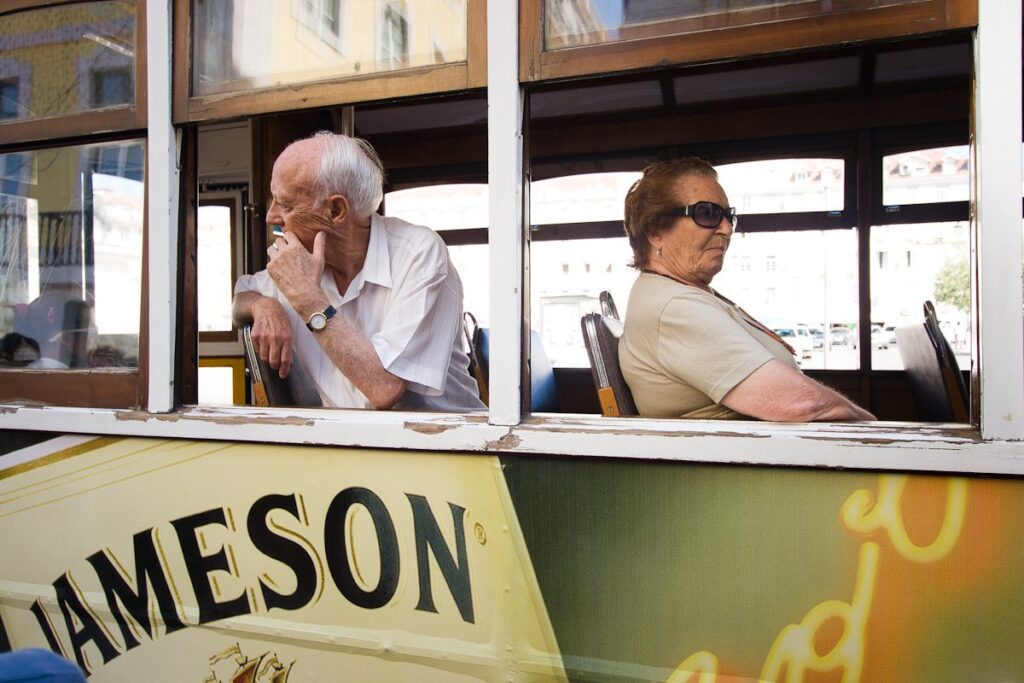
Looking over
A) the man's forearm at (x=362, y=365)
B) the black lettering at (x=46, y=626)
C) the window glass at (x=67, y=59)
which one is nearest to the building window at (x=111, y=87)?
the window glass at (x=67, y=59)

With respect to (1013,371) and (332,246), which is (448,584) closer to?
(332,246)

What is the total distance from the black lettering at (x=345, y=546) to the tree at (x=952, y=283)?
10.2 feet

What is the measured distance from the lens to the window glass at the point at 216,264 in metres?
4.01

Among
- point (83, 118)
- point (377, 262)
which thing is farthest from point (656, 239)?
point (83, 118)

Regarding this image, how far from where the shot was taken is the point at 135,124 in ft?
6.07

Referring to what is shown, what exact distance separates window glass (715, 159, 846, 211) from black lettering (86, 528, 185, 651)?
3012 mm

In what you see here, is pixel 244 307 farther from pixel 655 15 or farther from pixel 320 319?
pixel 655 15

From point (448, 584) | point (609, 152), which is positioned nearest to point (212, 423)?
point (448, 584)

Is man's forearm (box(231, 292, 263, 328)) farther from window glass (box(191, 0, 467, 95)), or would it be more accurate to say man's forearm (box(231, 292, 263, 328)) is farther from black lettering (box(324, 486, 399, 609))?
black lettering (box(324, 486, 399, 609))

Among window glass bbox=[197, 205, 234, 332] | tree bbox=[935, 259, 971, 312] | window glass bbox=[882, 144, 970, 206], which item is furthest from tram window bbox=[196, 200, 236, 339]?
tree bbox=[935, 259, 971, 312]

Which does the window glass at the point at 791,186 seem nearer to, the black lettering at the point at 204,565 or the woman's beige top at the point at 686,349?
the woman's beige top at the point at 686,349

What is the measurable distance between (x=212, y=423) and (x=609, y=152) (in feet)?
9.14

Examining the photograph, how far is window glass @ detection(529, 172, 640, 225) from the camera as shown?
3.88 meters

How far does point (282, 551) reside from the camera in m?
1.74
